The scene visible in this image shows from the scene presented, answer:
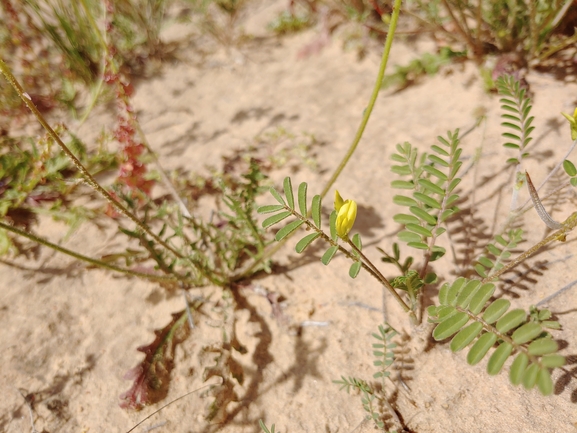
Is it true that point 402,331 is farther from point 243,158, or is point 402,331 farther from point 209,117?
point 209,117

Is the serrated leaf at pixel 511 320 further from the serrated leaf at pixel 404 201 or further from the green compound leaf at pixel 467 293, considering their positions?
the serrated leaf at pixel 404 201

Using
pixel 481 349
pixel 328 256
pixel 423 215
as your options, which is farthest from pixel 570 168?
pixel 328 256

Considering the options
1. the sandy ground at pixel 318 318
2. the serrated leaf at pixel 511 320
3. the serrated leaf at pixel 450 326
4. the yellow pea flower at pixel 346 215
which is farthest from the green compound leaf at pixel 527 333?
the sandy ground at pixel 318 318

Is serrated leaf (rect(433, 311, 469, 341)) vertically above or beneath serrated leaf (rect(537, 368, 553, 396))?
beneath

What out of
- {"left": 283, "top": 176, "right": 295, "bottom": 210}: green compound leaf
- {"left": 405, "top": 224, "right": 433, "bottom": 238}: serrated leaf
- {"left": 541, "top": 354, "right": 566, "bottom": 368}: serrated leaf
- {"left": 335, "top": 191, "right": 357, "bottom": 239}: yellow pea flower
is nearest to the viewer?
{"left": 541, "top": 354, "right": 566, "bottom": 368}: serrated leaf

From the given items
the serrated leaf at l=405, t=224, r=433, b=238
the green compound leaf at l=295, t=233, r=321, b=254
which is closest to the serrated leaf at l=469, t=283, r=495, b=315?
the serrated leaf at l=405, t=224, r=433, b=238

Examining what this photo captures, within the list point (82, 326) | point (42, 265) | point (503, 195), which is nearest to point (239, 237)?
point (82, 326)

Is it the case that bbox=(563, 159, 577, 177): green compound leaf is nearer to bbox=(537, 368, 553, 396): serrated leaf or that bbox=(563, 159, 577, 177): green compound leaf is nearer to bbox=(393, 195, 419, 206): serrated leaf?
bbox=(393, 195, 419, 206): serrated leaf
